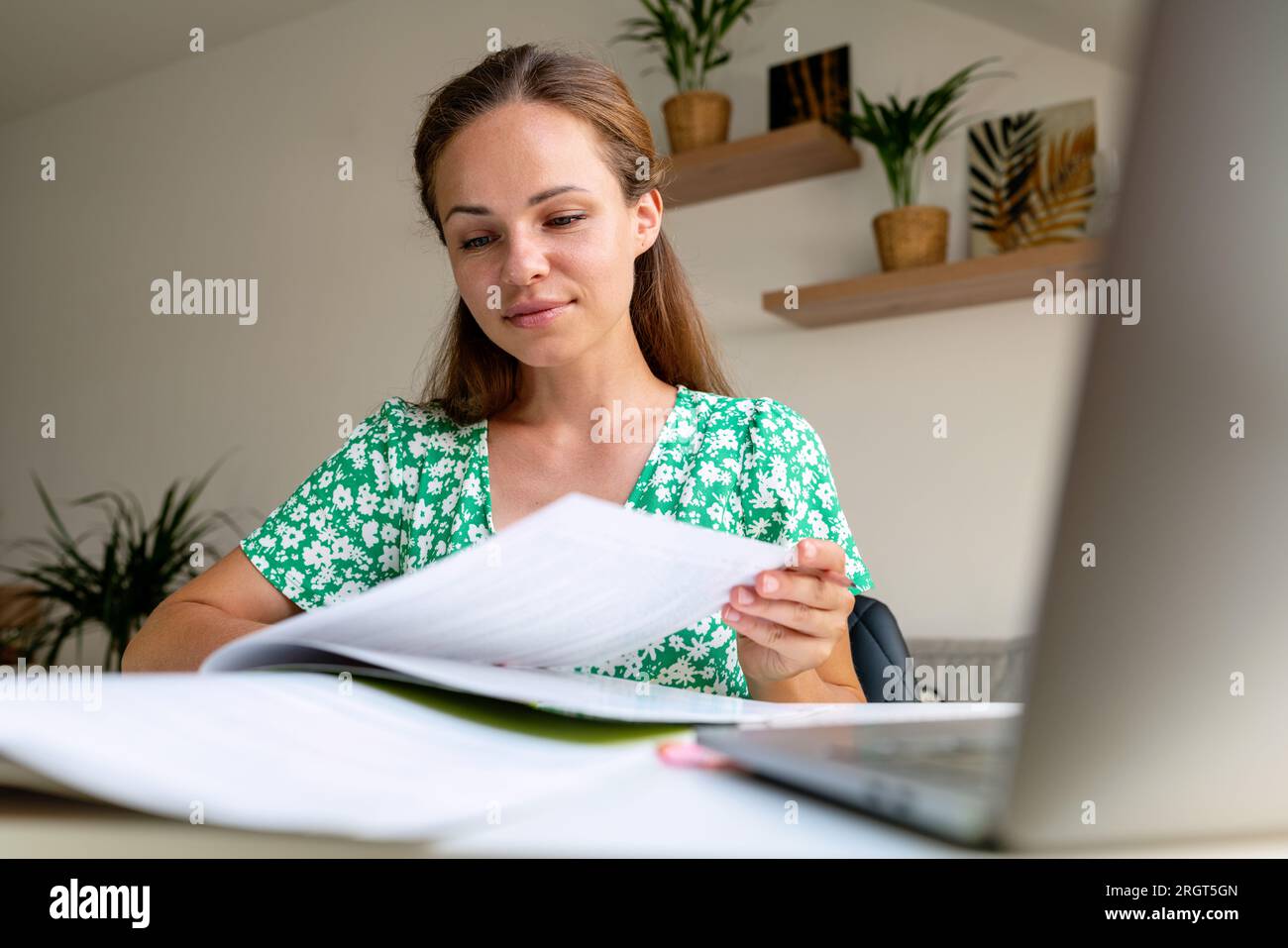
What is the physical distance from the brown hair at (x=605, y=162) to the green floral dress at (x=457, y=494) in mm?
98

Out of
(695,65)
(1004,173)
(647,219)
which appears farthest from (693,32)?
(647,219)

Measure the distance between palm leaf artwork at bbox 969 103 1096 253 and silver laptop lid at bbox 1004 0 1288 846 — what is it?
105 inches

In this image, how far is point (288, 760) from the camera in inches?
12.8

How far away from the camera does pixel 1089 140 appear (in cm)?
275

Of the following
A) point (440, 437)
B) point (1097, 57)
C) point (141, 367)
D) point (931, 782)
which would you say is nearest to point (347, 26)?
point (141, 367)

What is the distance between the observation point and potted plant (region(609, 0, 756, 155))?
3127mm

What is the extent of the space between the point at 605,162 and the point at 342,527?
58 centimetres

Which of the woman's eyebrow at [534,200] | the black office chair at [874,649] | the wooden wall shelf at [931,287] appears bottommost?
the black office chair at [874,649]

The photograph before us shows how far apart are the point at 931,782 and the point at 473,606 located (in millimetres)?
324

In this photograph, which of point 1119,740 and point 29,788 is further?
point 29,788

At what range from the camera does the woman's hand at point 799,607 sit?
710 millimetres

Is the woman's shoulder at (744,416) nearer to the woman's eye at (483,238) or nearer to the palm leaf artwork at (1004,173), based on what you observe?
the woman's eye at (483,238)

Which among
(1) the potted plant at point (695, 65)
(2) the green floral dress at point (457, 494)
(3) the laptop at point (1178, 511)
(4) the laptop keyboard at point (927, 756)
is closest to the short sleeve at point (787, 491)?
(2) the green floral dress at point (457, 494)
